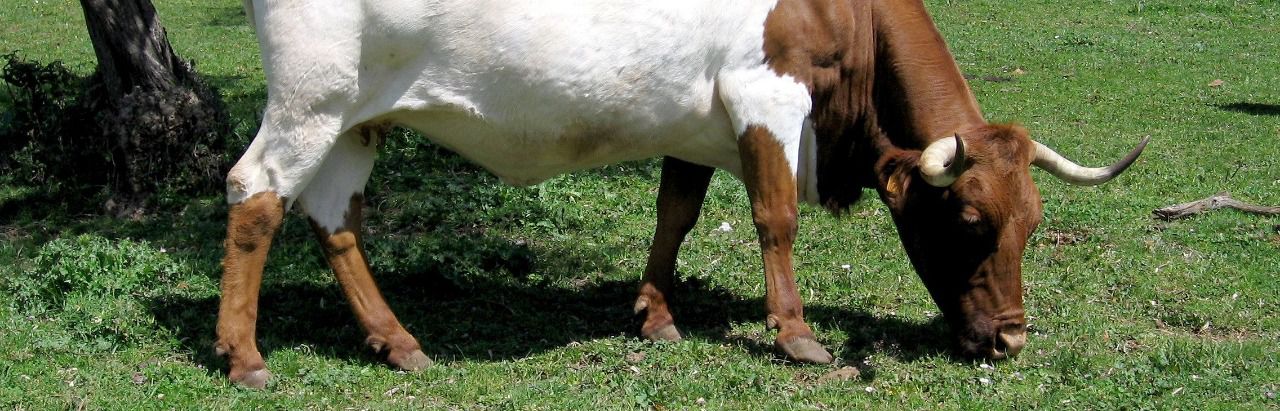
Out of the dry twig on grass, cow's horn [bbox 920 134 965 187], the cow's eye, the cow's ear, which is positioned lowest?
the dry twig on grass

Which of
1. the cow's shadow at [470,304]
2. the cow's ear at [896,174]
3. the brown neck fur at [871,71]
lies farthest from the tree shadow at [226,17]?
the cow's ear at [896,174]

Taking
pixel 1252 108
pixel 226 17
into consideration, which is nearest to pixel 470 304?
pixel 1252 108

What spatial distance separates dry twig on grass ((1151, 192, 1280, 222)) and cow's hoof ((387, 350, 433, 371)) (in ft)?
16.9

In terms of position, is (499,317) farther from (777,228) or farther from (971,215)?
(971,215)

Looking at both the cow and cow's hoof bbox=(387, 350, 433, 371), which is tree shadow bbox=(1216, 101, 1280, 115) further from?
cow's hoof bbox=(387, 350, 433, 371)

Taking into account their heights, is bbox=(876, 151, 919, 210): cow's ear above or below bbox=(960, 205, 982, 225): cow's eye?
above

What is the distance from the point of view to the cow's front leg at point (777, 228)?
593 cm

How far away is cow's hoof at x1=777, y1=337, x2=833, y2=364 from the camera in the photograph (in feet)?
19.5

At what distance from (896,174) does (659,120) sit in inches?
46.0

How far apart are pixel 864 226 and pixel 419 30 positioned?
392 cm

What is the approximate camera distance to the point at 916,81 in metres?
6.09

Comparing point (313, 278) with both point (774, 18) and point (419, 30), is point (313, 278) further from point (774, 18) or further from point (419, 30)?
point (774, 18)

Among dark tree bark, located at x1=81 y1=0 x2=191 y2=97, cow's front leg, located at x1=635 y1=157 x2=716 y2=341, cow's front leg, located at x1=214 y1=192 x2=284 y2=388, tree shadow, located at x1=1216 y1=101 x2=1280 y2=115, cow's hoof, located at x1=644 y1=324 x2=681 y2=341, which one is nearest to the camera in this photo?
cow's front leg, located at x1=214 y1=192 x2=284 y2=388

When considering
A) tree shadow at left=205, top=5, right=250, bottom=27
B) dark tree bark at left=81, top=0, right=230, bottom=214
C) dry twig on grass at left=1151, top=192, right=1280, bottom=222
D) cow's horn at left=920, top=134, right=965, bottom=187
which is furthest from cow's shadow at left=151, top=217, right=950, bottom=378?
tree shadow at left=205, top=5, right=250, bottom=27
